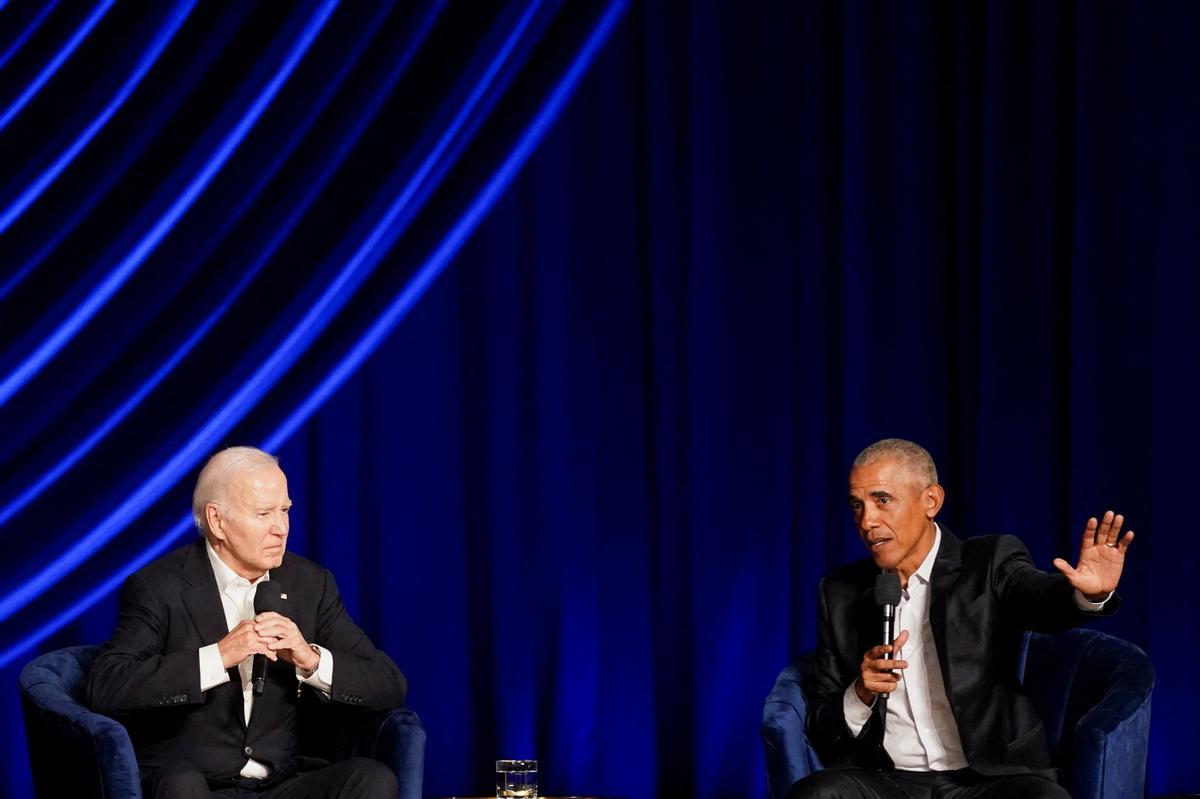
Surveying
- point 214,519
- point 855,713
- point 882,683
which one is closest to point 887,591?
point 882,683

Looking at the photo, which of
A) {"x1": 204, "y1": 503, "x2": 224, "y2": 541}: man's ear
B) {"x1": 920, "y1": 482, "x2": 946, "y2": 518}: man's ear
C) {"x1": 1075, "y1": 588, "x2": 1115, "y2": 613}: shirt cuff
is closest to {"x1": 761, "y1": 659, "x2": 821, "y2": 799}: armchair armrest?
{"x1": 920, "y1": 482, "x2": 946, "y2": 518}: man's ear

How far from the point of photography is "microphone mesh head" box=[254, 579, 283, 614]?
3787 millimetres

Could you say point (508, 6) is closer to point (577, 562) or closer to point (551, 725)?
point (577, 562)

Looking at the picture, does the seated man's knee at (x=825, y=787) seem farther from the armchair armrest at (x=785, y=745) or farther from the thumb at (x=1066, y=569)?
the thumb at (x=1066, y=569)

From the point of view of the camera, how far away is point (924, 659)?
4.05 meters

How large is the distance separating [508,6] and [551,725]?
2.45 m

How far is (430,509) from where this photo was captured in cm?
534

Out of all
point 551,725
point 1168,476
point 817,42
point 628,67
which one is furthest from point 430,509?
point 1168,476

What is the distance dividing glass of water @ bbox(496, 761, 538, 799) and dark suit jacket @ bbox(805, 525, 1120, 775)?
1200 millimetres

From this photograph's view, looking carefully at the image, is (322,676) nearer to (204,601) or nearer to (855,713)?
(204,601)

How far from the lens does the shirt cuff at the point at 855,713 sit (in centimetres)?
397

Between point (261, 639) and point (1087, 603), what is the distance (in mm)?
1927

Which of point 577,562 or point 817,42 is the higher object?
point 817,42

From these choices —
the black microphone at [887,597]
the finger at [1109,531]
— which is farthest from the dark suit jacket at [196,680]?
the finger at [1109,531]
